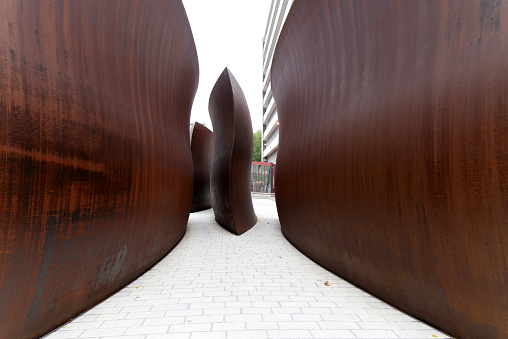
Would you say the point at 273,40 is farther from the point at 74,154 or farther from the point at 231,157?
the point at 74,154

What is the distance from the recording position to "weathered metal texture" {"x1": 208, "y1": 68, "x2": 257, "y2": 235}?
653 cm

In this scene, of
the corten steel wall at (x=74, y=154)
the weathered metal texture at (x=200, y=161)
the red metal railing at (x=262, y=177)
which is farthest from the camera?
the red metal railing at (x=262, y=177)

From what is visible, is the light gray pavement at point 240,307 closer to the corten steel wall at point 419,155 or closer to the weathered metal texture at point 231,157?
the corten steel wall at point 419,155

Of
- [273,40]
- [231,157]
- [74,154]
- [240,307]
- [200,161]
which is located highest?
[273,40]

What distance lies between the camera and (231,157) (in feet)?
21.3

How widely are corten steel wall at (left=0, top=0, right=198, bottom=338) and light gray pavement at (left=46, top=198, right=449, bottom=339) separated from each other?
0.33 meters

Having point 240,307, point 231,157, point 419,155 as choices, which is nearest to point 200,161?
point 231,157

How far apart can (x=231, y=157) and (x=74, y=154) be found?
453cm

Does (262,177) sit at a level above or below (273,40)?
below

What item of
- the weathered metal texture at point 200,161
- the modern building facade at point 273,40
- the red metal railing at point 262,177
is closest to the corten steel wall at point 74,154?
the weathered metal texture at point 200,161

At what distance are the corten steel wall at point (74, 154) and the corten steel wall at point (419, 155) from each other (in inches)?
114

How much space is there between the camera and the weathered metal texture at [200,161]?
10.2 meters

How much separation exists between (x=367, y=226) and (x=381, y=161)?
2.76 feet

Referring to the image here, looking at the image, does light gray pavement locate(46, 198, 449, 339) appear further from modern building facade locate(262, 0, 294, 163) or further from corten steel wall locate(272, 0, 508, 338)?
modern building facade locate(262, 0, 294, 163)
